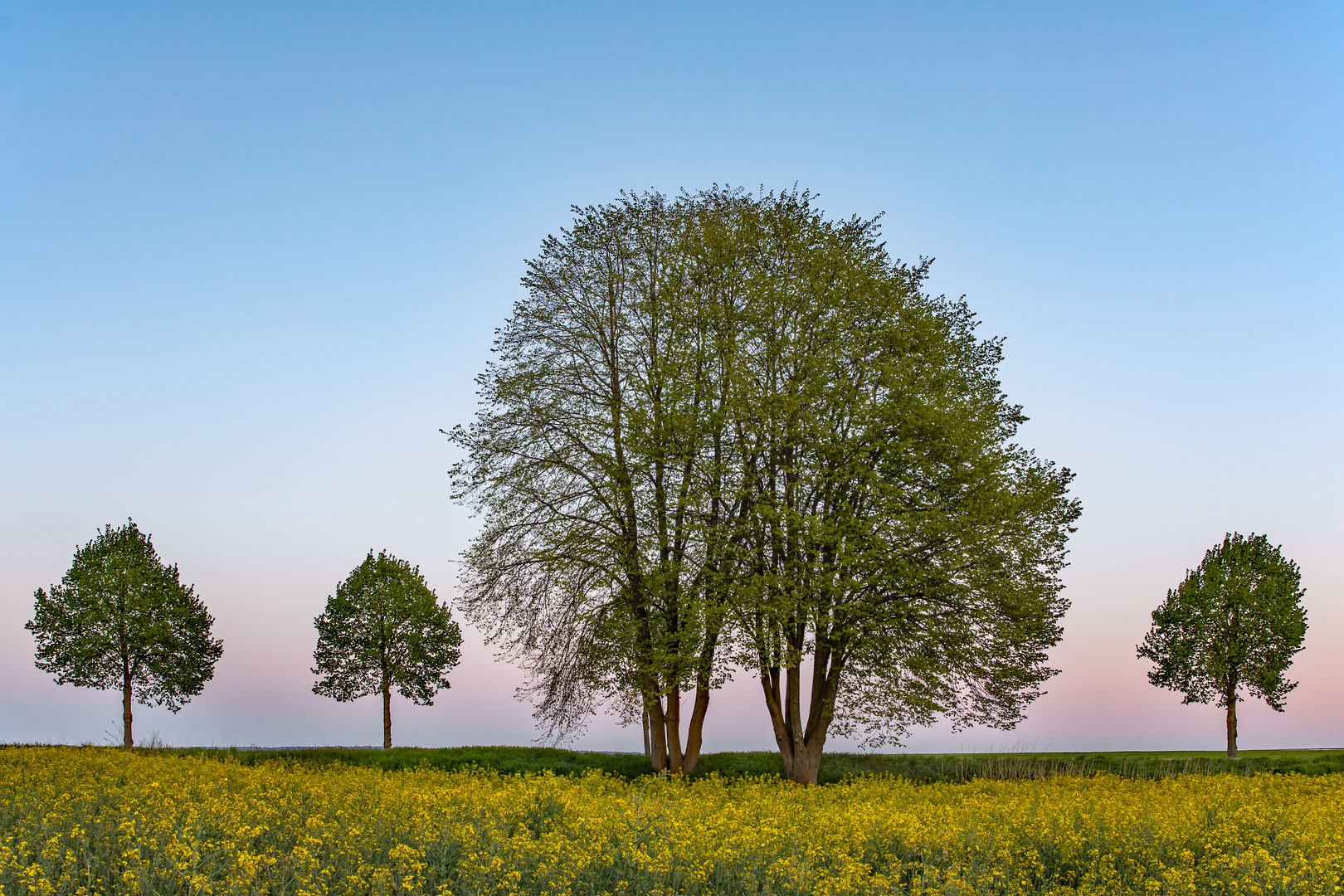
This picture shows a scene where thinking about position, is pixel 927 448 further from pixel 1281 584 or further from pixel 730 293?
pixel 1281 584

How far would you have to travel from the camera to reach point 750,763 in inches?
961

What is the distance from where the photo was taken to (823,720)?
1948cm

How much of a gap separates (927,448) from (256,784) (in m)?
13.7

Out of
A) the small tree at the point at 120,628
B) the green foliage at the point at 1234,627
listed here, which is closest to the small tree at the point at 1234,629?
the green foliage at the point at 1234,627

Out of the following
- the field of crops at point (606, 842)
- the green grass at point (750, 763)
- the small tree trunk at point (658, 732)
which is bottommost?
→ the green grass at point (750, 763)

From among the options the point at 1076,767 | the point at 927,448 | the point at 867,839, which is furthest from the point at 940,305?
the point at 867,839

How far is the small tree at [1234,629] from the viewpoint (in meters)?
32.8

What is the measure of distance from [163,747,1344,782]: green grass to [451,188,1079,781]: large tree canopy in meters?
3.10

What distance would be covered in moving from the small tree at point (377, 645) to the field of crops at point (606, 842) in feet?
63.9

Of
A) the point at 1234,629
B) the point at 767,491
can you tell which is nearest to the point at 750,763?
the point at 767,491

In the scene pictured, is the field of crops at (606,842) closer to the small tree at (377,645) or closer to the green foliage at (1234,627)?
the small tree at (377,645)

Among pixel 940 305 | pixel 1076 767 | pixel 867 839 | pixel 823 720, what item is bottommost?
pixel 1076 767

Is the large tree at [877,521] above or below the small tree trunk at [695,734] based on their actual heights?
above

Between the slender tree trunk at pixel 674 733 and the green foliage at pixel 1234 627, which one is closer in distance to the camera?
the slender tree trunk at pixel 674 733
